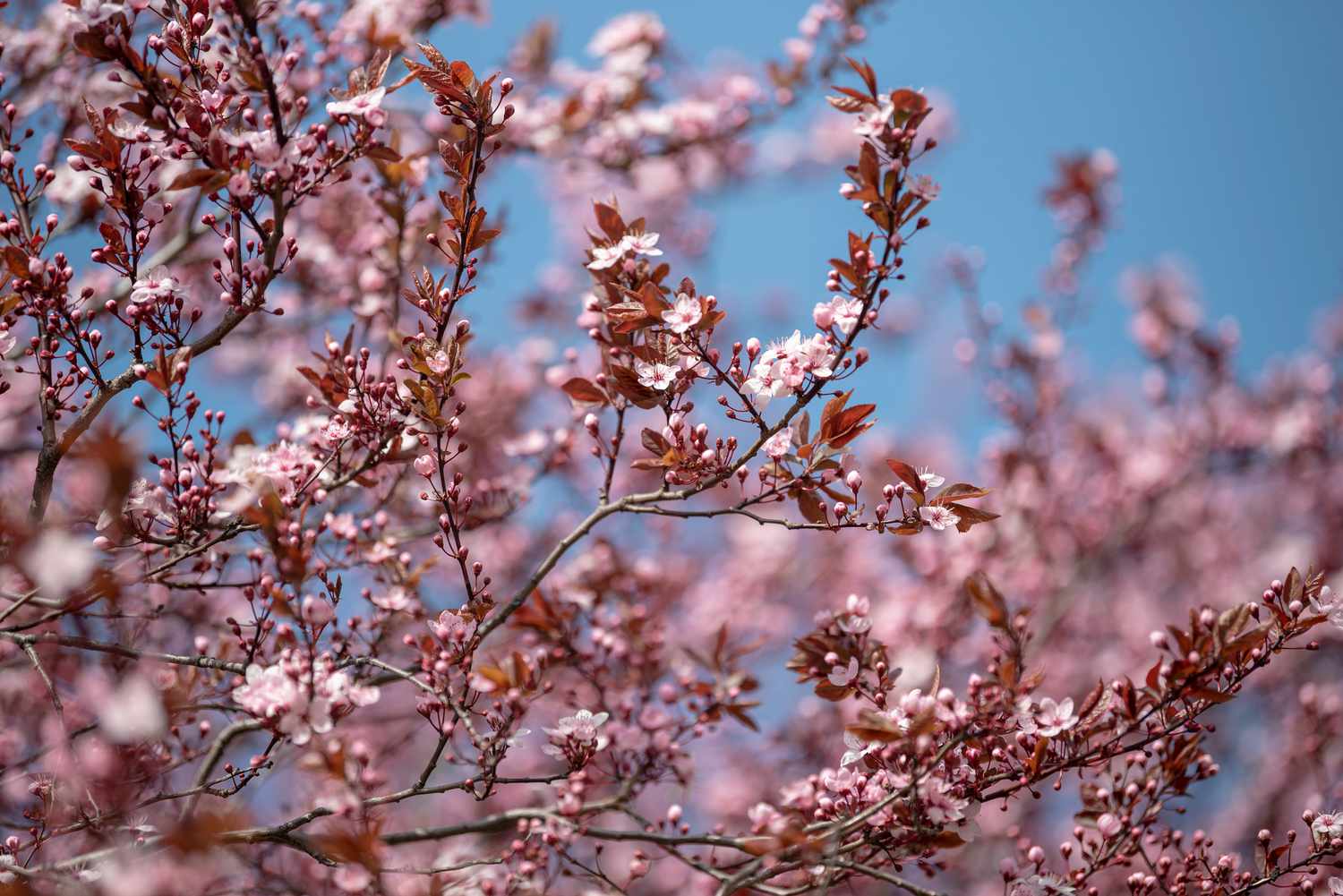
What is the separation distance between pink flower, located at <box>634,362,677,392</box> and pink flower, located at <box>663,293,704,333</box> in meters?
0.11

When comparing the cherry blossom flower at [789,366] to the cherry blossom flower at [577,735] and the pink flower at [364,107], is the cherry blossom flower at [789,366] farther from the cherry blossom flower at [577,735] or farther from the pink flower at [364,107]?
the pink flower at [364,107]

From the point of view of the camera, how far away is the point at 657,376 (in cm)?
240

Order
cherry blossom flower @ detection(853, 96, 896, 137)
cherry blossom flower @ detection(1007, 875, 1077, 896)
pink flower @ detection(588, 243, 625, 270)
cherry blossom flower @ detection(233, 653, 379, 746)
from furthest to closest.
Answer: pink flower @ detection(588, 243, 625, 270), cherry blossom flower @ detection(1007, 875, 1077, 896), cherry blossom flower @ detection(853, 96, 896, 137), cherry blossom flower @ detection(233, 653, 379, 746)

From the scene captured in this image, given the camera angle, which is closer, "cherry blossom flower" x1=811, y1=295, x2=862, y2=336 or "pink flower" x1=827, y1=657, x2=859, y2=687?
"cherry blossom flower" x1=811, y1=295, x2=862, y2=336

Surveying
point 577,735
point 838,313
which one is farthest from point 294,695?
point 838,313

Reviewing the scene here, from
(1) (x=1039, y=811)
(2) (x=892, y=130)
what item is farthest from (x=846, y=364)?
(1) (x=1039, y=811)

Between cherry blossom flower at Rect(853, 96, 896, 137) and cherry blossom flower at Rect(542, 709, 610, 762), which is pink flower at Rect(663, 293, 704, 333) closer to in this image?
cherry blossom flower at Rect(853, 96, 896, 137)

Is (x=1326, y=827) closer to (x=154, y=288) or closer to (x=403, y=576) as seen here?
(x=403, y=576)

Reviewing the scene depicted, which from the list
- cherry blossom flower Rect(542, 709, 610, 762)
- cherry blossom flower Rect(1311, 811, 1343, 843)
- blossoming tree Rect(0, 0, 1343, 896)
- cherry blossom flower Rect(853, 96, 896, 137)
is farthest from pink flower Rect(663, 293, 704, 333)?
cherry blossom flower Rect(1311, 811, 1343, 843)

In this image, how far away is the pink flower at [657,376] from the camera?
2382 mm

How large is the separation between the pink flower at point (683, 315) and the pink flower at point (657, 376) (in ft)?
0.36

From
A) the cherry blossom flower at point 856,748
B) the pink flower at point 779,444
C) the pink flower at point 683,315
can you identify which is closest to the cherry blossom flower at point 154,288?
the pink flower at point 683,315

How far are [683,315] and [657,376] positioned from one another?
18 cm

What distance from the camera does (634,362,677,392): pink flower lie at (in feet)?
7.82
